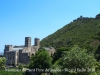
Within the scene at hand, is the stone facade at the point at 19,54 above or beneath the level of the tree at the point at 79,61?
above

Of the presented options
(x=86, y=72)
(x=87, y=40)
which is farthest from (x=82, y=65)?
(x=87, y=40)

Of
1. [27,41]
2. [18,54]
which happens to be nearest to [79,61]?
[18,54]

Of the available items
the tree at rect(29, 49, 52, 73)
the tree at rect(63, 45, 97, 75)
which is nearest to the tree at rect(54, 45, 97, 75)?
the tree at rect(63, 45, 97, 75)

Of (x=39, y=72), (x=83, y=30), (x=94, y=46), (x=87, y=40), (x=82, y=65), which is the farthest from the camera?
(x=83, y=30)

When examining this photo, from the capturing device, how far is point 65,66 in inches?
1597

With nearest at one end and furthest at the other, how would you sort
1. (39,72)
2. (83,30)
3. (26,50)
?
A: (39,72) < (26,50) < (83,30)

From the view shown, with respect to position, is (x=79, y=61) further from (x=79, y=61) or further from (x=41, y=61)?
(x=41, y=61)

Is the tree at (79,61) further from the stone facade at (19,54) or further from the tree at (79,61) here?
the stone facade at (19,54)

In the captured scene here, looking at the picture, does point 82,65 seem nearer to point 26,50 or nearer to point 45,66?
point 45,66

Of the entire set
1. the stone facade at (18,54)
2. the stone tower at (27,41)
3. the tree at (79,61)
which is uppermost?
the stone tower at (27,41)

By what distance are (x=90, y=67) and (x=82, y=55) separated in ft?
7.34

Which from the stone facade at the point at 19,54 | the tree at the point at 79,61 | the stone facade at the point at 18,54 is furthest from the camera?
the stone facade at the point at 18,54

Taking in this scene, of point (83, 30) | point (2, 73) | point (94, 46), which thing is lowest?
point (2, 73)

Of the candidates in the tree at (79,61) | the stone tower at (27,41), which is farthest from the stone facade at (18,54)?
the tree at (79,61)
